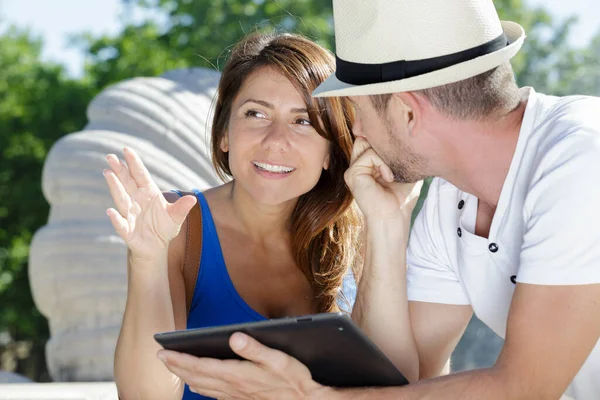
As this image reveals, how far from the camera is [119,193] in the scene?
2.13m

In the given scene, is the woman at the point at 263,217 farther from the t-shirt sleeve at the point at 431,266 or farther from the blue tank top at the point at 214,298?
the t-shirt sleeve at the point at 431,266

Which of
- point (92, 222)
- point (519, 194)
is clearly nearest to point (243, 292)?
point (519, 194)

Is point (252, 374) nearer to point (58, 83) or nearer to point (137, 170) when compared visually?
point (137, 170)

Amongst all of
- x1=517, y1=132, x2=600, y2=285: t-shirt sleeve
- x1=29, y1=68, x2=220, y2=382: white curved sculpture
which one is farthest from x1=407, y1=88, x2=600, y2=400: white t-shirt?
x1=29, y1=68, x2=220, y2=382: white curved sculpture

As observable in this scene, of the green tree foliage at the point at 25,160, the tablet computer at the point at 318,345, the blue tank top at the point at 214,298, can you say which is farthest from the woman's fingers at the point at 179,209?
the green tree foliage at the point at 25,160

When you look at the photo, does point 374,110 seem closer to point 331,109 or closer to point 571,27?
point 331,109

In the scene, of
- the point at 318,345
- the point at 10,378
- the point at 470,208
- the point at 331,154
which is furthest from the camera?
the point at 10,378

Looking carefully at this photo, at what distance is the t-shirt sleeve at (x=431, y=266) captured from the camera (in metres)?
2.30

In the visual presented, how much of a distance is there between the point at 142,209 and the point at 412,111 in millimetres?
703

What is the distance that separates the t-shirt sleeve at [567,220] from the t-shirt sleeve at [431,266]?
19.5 inches

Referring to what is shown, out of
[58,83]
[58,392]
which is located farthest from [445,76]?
[58,83]

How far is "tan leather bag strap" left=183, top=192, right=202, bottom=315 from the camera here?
2727 millimetres

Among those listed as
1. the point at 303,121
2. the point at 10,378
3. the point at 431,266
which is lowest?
the point at 10,378

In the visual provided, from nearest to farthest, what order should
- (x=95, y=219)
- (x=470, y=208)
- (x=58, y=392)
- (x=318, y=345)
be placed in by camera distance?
(x=318, y=345) < (x=470, y=208) < (x=58, y=392) < (x=95, y=219)
